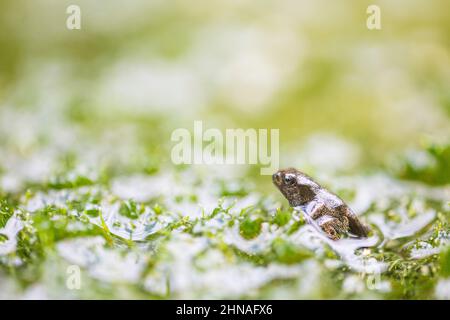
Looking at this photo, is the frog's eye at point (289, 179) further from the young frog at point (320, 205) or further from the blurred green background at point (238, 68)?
the blurred green background at point (238, 68)

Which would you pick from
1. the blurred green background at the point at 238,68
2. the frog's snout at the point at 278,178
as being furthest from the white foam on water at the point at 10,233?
the blurred green background at the point at 238,68

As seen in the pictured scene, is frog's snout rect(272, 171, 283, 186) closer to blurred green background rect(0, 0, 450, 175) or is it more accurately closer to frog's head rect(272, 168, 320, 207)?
frog's head rect(272, 168, 320, 207)

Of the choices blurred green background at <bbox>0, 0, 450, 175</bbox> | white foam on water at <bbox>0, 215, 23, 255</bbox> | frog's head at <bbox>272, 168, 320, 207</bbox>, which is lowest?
white foam on water at <bbox>0, 215, 23, 255</bbox>

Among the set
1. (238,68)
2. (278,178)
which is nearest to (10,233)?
(278,178)

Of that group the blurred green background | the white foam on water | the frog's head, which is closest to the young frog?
the frog's head

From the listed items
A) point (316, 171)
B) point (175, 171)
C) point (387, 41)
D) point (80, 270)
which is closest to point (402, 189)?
point (316, 171)

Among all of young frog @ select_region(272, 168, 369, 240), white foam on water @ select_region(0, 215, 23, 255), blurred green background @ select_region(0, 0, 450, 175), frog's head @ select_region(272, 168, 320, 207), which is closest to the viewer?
white foam on water @ select_region(0, 215, 23, 255)

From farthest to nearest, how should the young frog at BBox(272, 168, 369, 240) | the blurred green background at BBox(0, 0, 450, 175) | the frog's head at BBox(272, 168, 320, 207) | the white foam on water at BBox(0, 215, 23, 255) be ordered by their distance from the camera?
the blurred green background at BBox(0, 0, 450, 175) < the frog's head at BBox(272, 168, 320, 207) < the young frog at BBox(272, 168, 369, 240) < the white foam on water at BBox(0, 215, 23, 255)

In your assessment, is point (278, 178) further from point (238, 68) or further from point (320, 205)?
point (238, 68)

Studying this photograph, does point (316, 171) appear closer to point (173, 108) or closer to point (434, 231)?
point (434, 231)
